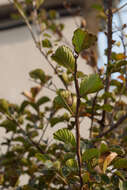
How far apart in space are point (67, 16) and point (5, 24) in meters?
0.58

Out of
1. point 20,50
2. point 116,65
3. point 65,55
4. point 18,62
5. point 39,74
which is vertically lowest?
point 65,55

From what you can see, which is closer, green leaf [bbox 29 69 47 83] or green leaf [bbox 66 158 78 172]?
green leaf [bbox 66 158 78 172]

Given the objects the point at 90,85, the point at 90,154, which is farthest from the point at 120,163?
the point at 90,85

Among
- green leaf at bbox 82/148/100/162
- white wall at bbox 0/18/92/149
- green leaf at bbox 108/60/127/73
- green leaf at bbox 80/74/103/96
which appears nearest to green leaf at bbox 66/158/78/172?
green leaf at bbox 82/148/100/162

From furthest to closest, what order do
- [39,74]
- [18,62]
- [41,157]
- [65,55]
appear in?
[18,62] < [39,74] < [41,157] < [65,55]

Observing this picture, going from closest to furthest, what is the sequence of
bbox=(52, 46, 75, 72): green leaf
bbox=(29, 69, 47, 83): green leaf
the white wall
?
bbox=(52, 46, 75, 72): green leaf → bbox=(29, 69, 47, 83): green leaf → the white wall

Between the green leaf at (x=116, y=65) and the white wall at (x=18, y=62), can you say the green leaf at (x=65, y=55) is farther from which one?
the white wall at (x=18, y=62)

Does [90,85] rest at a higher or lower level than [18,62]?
lower

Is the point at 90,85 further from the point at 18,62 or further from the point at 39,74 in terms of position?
the point at 18,62

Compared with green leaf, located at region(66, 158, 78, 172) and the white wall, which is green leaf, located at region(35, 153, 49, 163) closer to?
green leaf, located at region(66, 158, 78, 172)

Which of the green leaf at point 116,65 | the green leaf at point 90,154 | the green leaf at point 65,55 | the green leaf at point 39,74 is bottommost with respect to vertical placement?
the green leaf at point 90,154

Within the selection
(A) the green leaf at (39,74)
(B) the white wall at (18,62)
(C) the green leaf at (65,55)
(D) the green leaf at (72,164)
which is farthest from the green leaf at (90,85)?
(B) the white wall at (18,62)

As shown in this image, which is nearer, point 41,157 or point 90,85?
point 90,85

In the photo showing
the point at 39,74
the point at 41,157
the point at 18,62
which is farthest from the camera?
the point at 18,62
